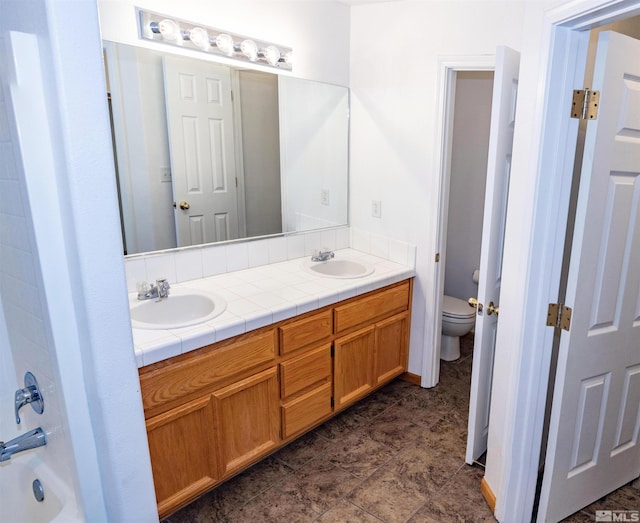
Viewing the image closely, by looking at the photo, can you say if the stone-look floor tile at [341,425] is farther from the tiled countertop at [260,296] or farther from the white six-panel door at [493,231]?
the tiled countertop at [260,296]

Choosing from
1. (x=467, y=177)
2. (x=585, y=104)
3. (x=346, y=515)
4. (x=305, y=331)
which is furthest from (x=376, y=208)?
(x=346, y=515)

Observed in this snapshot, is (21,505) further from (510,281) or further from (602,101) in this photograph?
(602,101)

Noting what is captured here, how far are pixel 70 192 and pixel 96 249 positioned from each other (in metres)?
0.13

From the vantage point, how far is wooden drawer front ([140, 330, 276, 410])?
157 centimetres

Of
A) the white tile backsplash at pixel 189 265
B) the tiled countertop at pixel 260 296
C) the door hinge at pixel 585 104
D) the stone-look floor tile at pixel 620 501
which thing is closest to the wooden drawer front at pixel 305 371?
the tiled countertop at pixel 260 296

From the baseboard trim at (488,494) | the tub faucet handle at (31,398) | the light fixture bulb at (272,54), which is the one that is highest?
the light fixture bulb at (272,54)

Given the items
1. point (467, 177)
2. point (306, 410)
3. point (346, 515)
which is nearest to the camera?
point (346, 515)

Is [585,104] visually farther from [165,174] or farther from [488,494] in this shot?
[165,174]

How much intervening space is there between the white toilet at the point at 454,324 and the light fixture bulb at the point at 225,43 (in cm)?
206

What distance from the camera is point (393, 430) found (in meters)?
2.38

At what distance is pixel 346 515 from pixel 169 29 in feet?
7.31

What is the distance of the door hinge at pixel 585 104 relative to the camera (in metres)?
1.37

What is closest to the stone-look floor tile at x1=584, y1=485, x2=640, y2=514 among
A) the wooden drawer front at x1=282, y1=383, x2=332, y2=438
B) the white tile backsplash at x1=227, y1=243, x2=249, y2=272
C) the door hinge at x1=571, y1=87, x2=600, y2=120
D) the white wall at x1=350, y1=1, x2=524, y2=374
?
the white wall at x1=350, y1=1, x2=524, y2=374

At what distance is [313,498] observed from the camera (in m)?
1.92
